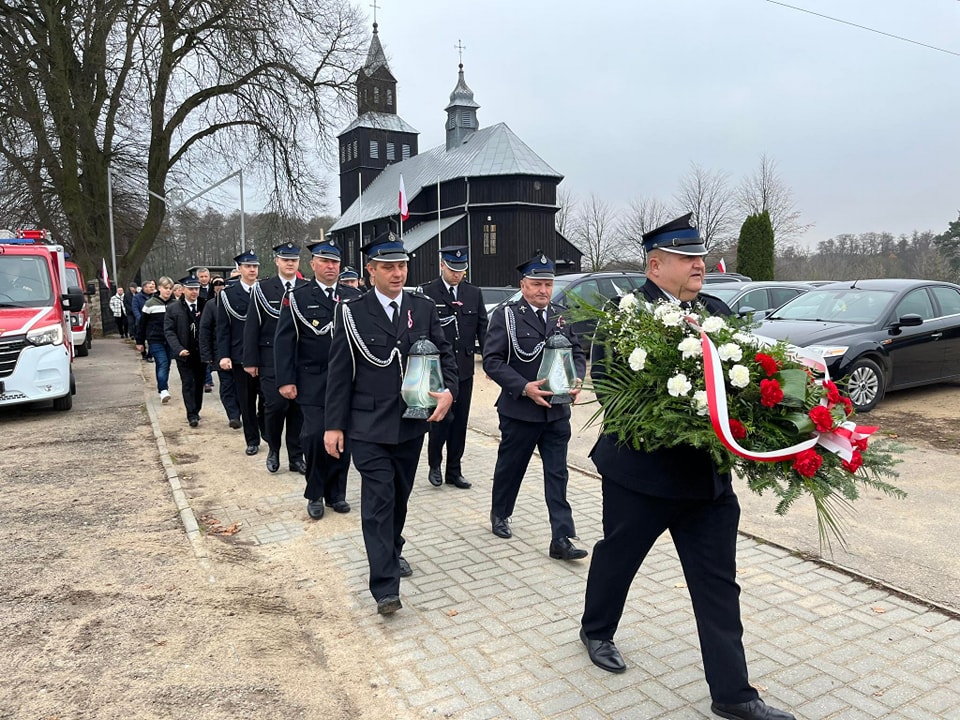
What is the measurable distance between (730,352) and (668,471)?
1.94 ft

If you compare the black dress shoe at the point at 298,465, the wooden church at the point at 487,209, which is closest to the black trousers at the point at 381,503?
the black dress shoe at the point at 298,465

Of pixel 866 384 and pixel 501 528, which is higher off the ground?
pixel 866 384

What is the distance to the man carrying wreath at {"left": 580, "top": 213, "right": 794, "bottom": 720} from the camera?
118 inches

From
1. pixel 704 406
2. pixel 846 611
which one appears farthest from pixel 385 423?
pixel 846 611

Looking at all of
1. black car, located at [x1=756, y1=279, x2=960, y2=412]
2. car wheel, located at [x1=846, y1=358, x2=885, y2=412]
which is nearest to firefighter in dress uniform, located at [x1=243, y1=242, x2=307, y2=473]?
black car, located at [x1=756, y1=279, x2=960, y2=412]

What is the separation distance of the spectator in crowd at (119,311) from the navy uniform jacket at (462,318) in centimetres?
2228

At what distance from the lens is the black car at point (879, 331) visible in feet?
30.7

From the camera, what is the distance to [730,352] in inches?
106

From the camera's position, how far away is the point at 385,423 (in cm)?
417

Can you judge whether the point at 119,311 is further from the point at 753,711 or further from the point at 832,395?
the point at 832,395

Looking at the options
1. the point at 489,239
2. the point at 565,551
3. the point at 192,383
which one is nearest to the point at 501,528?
the point at 565,551

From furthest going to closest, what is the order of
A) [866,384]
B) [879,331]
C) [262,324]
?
[879,331] → [866,384] → [262,324]

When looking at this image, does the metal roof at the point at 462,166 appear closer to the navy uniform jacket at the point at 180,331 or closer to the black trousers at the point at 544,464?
the navy uniform jacket at the point at 180,331

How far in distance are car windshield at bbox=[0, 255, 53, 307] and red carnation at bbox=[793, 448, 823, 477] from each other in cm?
1122
